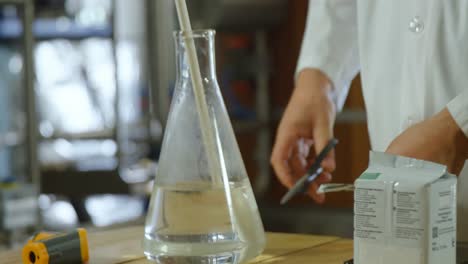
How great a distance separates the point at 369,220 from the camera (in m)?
0.72

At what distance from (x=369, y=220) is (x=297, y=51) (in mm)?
3120

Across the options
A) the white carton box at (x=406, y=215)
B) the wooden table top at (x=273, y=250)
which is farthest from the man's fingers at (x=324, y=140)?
the white carton box at (x=406, y=215)

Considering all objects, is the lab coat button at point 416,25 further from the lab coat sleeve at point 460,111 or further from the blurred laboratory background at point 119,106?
the blurred laboratory background at point 119,106

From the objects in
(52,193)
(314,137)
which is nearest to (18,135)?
(52,193)

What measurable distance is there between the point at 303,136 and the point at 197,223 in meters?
0.38

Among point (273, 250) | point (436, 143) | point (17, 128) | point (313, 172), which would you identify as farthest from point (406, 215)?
point (17, 128)

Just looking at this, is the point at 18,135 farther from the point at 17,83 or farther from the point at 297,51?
the point at 297,51

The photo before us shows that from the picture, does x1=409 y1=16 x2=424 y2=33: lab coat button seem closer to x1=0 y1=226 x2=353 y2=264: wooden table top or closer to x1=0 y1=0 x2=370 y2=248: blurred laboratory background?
x1=0 y1=226 x2=353 y2=264: wooden table top

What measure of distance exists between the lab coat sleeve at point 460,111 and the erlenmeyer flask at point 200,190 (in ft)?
0.71

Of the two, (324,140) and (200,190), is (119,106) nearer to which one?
(324,140)

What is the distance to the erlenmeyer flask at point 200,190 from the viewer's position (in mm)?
809

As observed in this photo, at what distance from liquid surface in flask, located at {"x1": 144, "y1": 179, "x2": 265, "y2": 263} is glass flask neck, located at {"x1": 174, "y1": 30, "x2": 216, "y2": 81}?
0.11 meters

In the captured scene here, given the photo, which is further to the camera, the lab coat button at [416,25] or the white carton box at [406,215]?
the lab coat button at [416,25]

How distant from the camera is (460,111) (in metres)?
0.89
